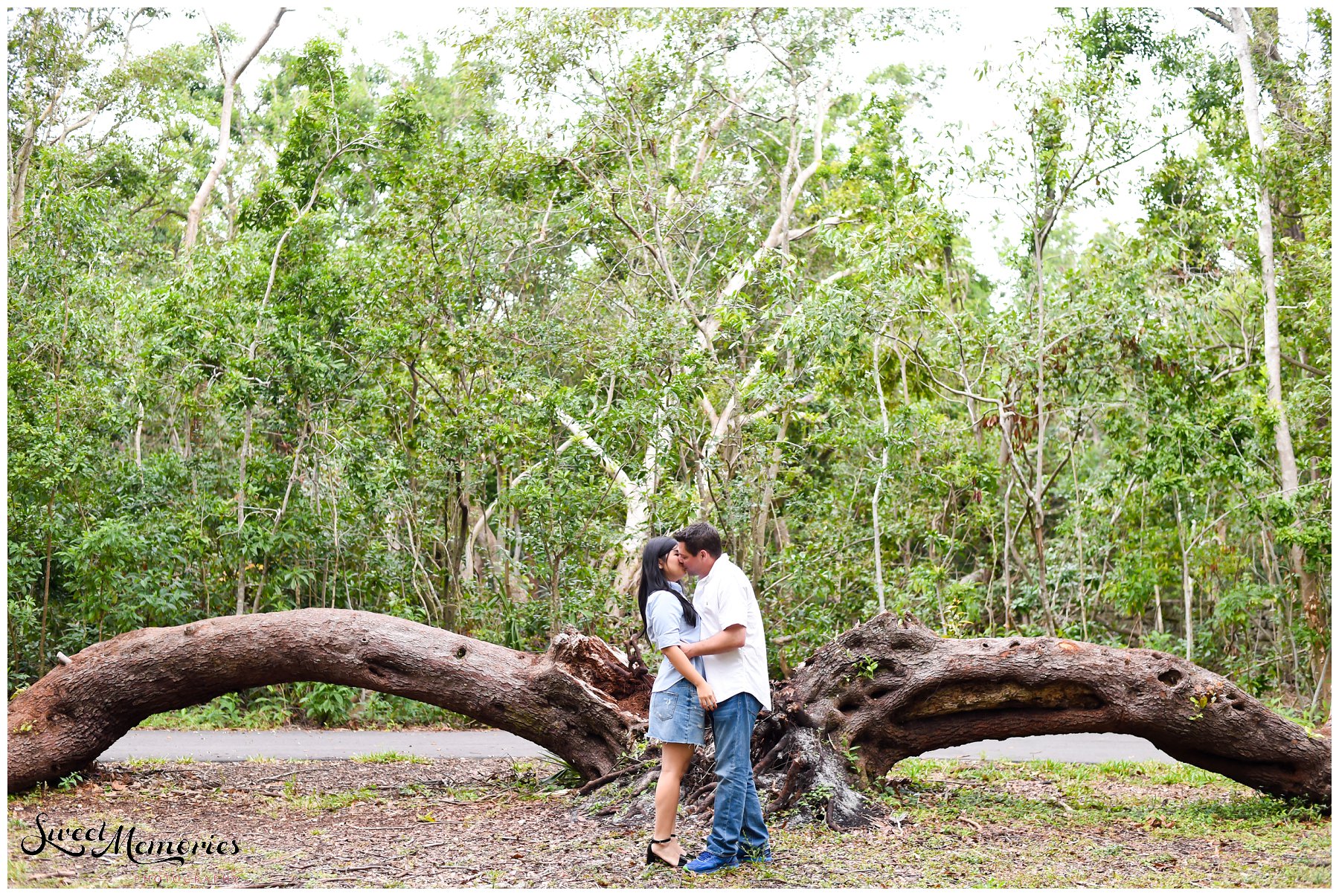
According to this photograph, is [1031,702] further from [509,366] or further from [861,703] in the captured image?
[509,366]

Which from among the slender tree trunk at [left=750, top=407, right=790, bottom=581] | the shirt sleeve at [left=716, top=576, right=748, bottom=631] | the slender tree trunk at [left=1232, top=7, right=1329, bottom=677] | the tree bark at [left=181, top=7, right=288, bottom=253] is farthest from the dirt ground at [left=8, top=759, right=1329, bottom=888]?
the tree bark at [left=181, top=7, right=288, bottom=253]

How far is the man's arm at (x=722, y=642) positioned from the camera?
5.05 m

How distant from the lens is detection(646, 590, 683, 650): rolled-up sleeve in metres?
5.12

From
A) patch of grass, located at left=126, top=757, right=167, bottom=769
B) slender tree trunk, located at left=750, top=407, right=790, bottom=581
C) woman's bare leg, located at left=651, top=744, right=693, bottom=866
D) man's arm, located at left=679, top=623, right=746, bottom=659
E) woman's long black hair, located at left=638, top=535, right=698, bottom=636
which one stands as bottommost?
patch of grass, located at left=126, top=757, right=167, bottom=769

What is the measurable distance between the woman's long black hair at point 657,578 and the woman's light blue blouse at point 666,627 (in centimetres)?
4

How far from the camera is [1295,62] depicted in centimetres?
1306

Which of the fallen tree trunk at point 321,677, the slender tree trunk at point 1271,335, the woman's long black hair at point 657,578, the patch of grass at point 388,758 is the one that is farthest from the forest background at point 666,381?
the woman's long black hair at point 657,578

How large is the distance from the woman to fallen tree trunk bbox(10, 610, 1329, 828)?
113 cm

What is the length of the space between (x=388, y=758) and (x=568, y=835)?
3437 millimetres

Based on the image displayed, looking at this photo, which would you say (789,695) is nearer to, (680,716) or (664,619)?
(680,716)

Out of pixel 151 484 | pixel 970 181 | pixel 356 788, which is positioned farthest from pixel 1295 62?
pixel 151 484

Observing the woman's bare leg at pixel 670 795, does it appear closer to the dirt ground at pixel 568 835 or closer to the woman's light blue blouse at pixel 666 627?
the dirt ground at pixel 568 835

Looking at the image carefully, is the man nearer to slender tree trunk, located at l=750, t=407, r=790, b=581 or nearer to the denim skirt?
the denim skirt

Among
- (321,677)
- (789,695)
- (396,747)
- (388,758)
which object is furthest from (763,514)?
(321,677)
